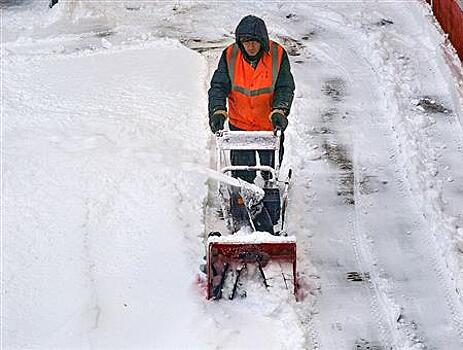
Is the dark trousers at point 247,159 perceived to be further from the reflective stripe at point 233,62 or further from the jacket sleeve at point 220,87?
the reflective stripe at point 233,62

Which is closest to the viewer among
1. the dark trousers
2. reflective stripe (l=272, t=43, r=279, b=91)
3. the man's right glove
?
the man's right glove

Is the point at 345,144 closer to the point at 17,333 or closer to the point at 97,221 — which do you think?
the point at 97,221

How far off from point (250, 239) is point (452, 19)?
6.08 meters

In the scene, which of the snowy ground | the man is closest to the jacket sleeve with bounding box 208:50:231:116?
the man

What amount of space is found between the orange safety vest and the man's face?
0.31 ft

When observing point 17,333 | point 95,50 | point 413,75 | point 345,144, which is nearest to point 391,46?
point 413,75

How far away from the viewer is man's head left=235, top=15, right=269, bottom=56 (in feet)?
23.6

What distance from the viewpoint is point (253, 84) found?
7523 mm

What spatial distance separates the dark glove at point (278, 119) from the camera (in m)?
7.33

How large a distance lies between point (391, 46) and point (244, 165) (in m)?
4.81

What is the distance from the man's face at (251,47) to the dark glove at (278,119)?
0.47 m

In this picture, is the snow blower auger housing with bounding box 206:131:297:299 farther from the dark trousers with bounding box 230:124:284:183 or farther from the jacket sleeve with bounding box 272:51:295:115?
the jacket sleeve with bounding box 272:51:295:115

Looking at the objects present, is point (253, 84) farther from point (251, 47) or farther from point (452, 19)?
point (452, 19)

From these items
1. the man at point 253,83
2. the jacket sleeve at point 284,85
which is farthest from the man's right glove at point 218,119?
A: the jacket sleeve at point 284,85
